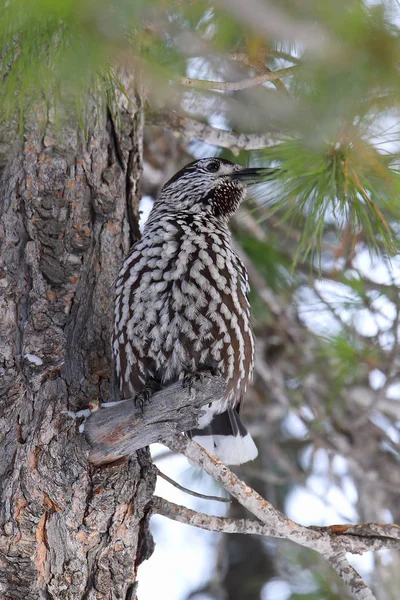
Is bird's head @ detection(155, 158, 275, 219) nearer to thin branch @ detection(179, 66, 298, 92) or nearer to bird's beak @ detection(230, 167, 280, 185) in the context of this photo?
bird's beak @ detection(230, 167, 280, 185)

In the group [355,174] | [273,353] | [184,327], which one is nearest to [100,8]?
[355,174]

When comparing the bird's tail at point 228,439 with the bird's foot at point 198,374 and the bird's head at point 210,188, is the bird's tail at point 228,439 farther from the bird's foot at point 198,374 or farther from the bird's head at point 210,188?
the bird's head at point 210,188

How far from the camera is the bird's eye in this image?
3.43 meters

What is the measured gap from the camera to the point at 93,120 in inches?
111

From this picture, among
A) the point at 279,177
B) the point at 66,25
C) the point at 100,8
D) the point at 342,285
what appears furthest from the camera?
the point at 342,285

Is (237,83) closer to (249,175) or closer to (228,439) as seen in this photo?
(249,175)

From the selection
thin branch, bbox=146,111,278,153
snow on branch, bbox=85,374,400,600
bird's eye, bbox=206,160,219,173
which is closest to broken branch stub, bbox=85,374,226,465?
snow on branch, bbox=85,374,400,600

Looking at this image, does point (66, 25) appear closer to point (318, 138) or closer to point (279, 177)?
point (318, 138)

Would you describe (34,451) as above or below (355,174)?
below

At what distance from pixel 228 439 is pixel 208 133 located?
150cm

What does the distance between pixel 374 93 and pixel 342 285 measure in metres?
2.73

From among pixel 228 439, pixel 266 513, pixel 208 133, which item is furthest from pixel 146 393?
pixel 208 133

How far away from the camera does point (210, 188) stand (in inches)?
132

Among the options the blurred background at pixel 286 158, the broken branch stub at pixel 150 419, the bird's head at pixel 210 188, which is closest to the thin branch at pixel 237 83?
the blurred background at pixel 286 158
